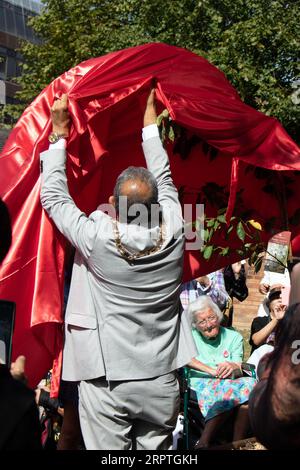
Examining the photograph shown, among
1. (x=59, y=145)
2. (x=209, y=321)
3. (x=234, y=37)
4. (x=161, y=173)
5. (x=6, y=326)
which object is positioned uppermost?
(x=59, y=145)

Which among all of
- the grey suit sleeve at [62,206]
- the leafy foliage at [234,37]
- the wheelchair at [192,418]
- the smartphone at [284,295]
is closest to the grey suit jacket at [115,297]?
the grey suit sleeve at [62,206]

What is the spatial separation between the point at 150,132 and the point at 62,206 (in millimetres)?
660

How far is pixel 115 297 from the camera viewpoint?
339 cm

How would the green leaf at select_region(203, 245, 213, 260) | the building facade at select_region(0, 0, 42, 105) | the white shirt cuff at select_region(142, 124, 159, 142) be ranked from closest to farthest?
the white shirt cuff at select_region(142, 124, 159, 142)
the green leaf at select_region(203, 245, 213, 260)
the building facade at select_region(0, 0, 42, 105)

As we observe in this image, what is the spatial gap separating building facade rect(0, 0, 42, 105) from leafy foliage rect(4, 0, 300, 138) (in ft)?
60.4

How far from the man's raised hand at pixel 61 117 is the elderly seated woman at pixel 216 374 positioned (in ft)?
7.25

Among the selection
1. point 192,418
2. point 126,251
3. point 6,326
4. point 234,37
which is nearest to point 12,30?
point 234,37

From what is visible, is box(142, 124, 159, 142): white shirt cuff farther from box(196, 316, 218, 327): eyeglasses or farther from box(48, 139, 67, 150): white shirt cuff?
box(196, 316, 218, 327): eyeglasses

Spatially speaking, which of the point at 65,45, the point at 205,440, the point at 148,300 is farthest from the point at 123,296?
the point at 65,45

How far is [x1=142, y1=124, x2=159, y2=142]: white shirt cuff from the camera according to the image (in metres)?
3.79

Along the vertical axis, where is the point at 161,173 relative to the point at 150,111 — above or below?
below

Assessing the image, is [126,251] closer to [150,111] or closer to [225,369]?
[150,111]

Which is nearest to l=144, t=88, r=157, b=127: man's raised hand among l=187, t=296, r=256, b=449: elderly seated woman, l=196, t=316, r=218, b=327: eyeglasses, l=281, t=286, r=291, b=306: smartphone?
l=187, t=296, r=256, b=449: elderly seated woman

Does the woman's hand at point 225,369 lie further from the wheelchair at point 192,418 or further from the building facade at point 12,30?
the building facade at point 12,30
